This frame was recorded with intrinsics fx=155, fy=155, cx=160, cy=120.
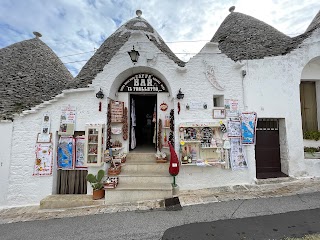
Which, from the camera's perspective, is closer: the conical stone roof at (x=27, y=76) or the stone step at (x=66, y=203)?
the stone step at (x=66, y=203)

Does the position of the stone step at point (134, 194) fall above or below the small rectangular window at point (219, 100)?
below

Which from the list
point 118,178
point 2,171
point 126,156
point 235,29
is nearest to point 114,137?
point 126,156

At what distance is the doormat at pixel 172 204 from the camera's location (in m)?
4.87

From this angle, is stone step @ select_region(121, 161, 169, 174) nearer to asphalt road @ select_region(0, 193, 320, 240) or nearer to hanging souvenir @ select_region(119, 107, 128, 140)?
hanging souvenir @ select_region(119, 107, 128, 140)

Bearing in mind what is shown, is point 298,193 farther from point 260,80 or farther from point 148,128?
point 148,128

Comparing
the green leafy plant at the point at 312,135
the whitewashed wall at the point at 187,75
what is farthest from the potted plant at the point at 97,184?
the green leafy plant at the point at 312,135

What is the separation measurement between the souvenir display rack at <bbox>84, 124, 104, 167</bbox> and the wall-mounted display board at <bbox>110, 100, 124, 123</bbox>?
2.53ft

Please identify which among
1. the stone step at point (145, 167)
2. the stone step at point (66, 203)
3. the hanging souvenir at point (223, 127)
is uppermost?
the hanging souvenir at point (223, 127)

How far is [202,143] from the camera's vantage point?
629 cm

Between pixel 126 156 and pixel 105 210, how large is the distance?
7.68 feet

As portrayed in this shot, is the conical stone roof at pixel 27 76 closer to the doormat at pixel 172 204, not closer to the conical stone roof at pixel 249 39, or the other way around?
the doormat at pixel 172 204

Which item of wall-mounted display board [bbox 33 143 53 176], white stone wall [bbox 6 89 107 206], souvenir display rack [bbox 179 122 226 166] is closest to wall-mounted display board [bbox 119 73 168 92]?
white stone wall [bbox 6 89 107 206]

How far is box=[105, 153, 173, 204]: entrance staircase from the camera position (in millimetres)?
5582

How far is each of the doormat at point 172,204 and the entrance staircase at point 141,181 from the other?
0.25 m
